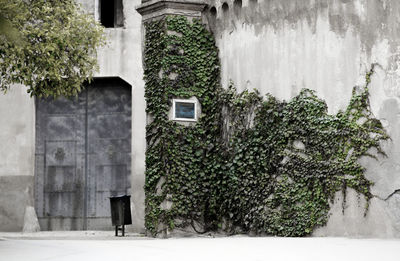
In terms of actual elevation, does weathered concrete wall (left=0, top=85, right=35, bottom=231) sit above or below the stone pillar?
below

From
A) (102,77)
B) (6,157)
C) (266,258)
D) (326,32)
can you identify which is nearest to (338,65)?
(326,32)

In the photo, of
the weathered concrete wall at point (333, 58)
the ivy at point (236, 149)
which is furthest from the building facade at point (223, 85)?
the ivy at point (236, 149)

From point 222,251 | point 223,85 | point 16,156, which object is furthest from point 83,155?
point 222,251

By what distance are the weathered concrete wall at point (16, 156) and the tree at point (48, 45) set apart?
4711mm

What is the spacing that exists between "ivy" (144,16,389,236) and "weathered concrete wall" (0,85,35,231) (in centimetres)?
409

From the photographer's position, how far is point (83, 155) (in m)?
17.3

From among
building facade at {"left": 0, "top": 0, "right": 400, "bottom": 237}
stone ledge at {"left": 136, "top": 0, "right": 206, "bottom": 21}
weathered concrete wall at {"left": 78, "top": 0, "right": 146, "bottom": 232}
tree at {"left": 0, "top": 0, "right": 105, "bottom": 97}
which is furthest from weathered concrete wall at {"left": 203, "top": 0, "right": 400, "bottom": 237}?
weathered concrete wall at {"left": 78, "top": 0, "right": 146, "bottom": 232}

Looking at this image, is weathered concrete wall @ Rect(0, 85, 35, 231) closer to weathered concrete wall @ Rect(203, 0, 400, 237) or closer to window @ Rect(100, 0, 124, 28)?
window @ Rect(100, 0, 124, 28)

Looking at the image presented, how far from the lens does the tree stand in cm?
1108

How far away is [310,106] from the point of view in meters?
12.2

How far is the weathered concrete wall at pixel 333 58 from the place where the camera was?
1117cm

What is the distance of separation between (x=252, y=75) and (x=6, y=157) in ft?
22.1

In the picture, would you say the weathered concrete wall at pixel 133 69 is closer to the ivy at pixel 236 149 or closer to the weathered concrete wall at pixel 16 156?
the weathered concrete wall at pixel 16 156

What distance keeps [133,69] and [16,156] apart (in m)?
3.44
